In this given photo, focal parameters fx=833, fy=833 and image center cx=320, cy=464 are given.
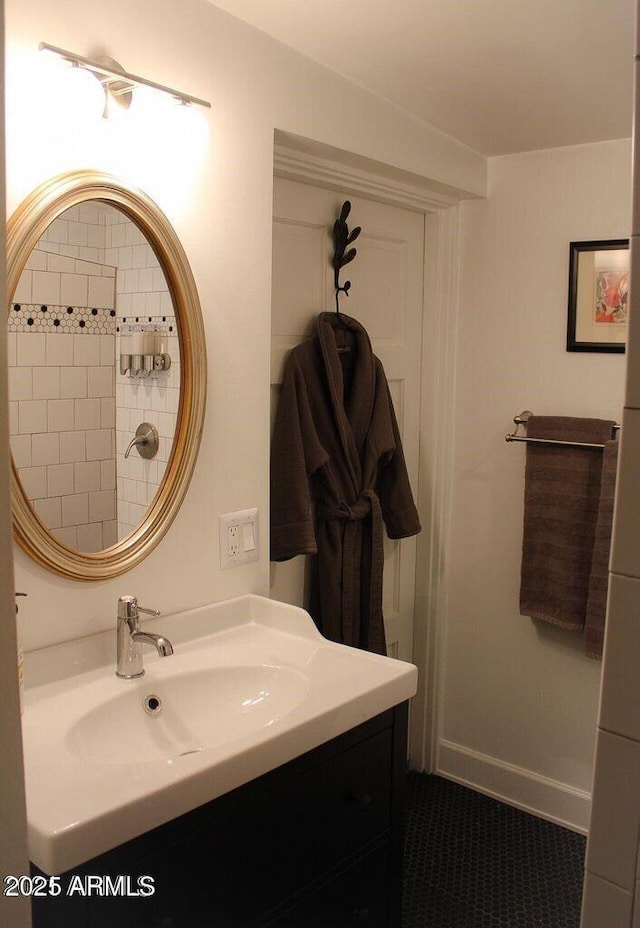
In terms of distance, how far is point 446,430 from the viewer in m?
2.93

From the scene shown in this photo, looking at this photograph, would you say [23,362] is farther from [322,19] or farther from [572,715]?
[572,715]

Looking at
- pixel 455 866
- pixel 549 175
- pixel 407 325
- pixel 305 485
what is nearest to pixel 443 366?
pixel 407 325

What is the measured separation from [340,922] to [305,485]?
41.4 inches

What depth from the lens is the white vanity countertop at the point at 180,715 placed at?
1.14 meters

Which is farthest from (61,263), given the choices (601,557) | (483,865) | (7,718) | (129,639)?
(483,865)

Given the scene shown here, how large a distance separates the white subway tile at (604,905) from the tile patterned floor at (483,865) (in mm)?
1581

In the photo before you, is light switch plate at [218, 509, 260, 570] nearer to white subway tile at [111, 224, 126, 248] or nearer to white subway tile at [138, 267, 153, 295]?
white subway tile at [138, 267, 153, 295]

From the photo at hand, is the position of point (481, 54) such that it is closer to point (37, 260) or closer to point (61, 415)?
point (37, 260)

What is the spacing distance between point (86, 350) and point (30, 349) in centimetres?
12

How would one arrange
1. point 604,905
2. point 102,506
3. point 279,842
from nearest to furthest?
point 604,905
point 279,842
point 102,506

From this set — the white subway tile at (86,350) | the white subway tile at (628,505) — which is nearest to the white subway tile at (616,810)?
the white subway tile at (628,505)

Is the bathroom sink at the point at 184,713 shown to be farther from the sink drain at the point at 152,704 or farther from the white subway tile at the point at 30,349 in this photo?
the white subway tile at the point at 30,349

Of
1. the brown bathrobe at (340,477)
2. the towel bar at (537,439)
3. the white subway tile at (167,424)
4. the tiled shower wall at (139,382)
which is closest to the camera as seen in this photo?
the tiled shower wall at (139,382)

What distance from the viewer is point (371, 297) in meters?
2.65
